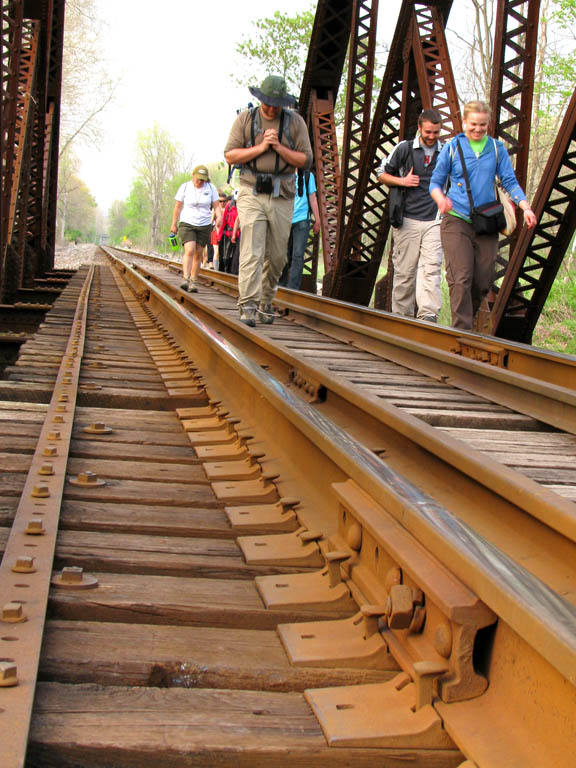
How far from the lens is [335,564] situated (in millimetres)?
2043

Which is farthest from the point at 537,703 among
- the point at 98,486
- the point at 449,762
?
the point at 98,486

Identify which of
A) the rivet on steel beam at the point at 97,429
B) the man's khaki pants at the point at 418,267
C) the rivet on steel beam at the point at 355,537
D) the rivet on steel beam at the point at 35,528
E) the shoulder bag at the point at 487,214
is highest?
the shoulder bag at the point at 487,214

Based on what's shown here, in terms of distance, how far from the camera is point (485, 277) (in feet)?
23.5

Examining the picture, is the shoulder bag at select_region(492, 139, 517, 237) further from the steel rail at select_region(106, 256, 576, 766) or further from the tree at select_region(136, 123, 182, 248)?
the tree at select_region(136, 123, 182, 248)

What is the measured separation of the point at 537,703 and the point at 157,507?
1.54 m

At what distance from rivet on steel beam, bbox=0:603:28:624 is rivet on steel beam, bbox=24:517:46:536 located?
1.68ft

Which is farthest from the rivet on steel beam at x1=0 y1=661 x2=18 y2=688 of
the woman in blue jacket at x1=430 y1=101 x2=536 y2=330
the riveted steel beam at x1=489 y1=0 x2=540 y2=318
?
the riveted steel beam at x1=489 y1=0 x2=540 y2=318

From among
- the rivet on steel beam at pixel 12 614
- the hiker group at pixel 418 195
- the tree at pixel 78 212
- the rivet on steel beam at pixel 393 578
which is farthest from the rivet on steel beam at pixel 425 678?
the tree at pixel 78 212

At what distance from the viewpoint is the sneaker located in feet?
24.3

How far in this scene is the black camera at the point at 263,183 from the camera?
675 cm

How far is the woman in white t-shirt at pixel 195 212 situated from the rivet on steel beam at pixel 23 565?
914cm

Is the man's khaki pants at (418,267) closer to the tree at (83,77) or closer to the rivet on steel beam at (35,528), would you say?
the rivet on steel beam at (35,528)

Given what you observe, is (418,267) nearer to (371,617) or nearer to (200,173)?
(200,173)

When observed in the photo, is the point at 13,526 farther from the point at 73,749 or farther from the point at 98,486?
the point at 73,749
